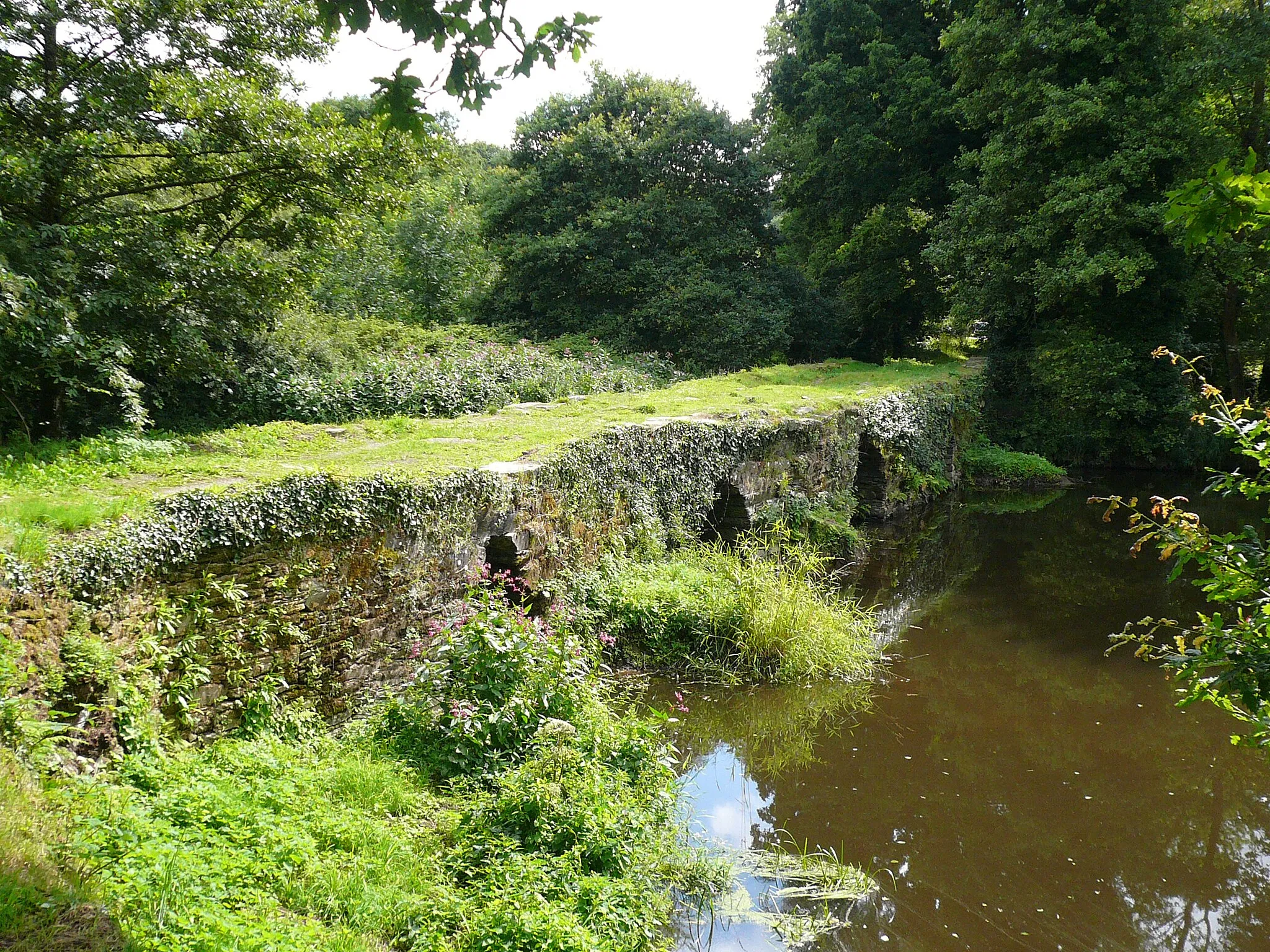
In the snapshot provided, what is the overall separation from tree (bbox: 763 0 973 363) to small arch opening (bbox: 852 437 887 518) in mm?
9386

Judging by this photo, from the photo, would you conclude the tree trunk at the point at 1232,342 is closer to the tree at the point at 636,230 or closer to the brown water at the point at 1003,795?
the tree at the point at 636,230

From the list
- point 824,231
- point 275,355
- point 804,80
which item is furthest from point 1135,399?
point 275,355

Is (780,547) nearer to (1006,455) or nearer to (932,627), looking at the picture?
(932,627)

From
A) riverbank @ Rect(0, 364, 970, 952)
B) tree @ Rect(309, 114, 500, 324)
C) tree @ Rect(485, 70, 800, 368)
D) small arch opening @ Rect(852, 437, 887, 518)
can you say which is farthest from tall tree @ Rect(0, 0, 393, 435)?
tree @ Rect(485, 70, 800, 368)

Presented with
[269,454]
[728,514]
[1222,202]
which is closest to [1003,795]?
[1222,202]

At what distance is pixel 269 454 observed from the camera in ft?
19.3

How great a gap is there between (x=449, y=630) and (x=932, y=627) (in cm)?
567

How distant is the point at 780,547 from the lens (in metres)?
9.23

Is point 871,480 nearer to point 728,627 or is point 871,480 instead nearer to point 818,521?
point 818,521

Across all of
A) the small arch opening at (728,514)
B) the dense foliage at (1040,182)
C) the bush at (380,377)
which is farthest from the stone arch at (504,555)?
the dense foliage at (1040,182)

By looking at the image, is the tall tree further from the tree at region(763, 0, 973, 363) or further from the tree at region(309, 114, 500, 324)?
the tree at region(763, 0, 973, 363)

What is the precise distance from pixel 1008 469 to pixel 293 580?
1659cm

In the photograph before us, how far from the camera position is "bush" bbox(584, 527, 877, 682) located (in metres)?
6.75

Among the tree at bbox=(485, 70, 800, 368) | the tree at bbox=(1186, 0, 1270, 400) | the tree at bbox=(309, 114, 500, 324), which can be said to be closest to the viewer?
the tree at bbox=(1186, 0, 1270, 400)
